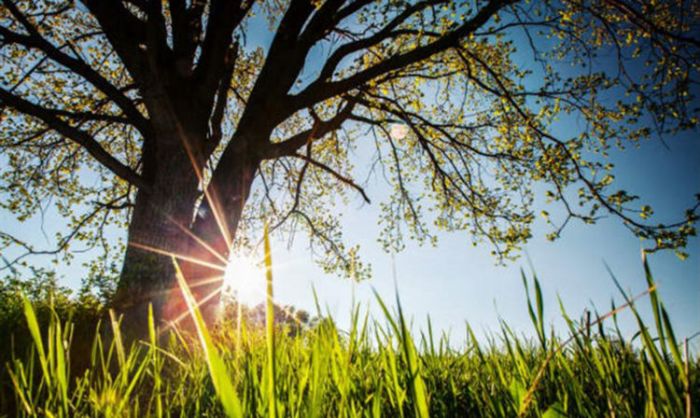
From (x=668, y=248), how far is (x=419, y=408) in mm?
5464

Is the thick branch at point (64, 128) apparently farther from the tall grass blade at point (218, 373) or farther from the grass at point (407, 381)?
the tall grass blade at point (218, 373)

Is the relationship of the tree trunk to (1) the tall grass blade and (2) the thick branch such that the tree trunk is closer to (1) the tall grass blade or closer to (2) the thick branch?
(2) the thick branch

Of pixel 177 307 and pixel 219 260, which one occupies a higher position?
pixel 219 260

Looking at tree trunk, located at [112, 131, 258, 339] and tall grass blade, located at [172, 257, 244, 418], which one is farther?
tree trunk, located at [112, 131, 258, 339]

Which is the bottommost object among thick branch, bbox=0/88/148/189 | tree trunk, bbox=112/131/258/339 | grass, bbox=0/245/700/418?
grass, bbox=0/245/700/418

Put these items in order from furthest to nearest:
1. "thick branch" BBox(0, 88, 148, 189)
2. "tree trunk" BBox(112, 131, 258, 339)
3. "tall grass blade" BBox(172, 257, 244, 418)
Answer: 1. "tree trunk" BBox(112, 131, 258, 339)
2. "thick branch" BBox(0, 88, 148, 189)
3. "tall grass blade" BBox(172, 257, 244, 418)

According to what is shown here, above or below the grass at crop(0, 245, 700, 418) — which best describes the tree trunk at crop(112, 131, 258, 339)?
above

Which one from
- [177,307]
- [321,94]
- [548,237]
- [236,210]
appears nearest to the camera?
[177,307]

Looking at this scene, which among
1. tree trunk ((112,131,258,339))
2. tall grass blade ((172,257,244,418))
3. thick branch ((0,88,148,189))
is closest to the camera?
tall grass blade ((172,257,244,418))

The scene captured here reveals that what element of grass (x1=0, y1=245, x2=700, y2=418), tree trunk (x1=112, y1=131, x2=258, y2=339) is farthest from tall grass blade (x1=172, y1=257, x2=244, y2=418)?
tree trunk (x1=112, y1=131, x2=258, y2=339)

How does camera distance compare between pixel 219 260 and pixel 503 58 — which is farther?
pixel 503 58

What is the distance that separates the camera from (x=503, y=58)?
852 cm

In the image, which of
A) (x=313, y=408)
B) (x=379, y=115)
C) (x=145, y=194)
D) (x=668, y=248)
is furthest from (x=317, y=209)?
(x=313, y=408)

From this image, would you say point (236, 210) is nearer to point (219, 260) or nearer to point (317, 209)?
point (219, 260)
